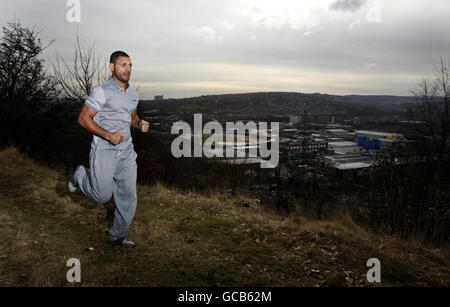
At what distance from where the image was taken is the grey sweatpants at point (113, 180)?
2561mm

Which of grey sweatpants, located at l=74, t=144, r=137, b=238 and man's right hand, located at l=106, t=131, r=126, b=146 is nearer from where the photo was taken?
man's right hand, located at l=106, t=131, r=126, b=146

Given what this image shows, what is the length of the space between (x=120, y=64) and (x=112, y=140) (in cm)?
80

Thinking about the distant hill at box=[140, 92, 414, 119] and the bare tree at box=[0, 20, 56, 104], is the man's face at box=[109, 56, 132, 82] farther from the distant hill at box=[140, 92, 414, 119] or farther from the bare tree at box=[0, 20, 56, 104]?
the distant hill at box=[140, 92, 414, 119]

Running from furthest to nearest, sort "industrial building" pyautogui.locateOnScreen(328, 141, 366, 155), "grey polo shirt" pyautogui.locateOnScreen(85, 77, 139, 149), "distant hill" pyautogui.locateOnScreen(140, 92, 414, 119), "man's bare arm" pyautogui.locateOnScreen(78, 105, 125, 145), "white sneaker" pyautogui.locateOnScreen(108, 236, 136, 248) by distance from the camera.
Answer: "distant hill" pyautogui.locateOnScreen(140, 92, 414, 119) < "industrial building" pyautogui.locateOnScreen(328, 141, 366, 155) < "white sneaker" pyautogui.locateOnScreen(108, 236, 136, 248) < "grey polo shirt" pyautogui.locateOnScreen(85, 77, 139, 149) < "man's bare arm" pyautogui.locateOnScreen(78, 105, 125, 145)

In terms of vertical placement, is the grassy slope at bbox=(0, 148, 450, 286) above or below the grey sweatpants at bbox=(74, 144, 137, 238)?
below

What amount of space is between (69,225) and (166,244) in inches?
62.4

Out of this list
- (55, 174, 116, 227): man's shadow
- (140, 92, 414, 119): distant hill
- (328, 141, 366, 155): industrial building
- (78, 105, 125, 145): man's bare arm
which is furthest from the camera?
(140, 92, 414, 119): distant hill

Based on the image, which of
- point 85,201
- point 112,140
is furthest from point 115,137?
point 85,201

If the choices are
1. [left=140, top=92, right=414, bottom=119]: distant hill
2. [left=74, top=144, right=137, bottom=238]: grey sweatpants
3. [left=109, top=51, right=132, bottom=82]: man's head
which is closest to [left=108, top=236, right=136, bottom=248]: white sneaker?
[left=74, top=144, right=137, bottom=238]: grey sweatpants

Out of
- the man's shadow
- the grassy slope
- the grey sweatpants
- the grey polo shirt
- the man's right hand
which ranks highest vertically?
the grey polo shirt

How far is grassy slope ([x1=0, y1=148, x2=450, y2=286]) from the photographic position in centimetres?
254

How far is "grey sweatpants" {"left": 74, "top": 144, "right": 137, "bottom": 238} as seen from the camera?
256 centimetres

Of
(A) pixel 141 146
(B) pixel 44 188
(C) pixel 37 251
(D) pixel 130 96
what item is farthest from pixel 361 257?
(A) pixel 141 146

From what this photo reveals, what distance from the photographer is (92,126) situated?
2.38 metres
